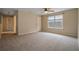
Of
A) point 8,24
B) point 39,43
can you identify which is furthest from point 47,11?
point 8,24

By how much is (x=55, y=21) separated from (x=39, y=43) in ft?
2.43

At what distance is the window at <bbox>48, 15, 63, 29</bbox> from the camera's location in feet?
9.20

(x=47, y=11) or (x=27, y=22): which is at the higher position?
(x=47, y=11)

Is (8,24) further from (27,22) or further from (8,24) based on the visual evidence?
(27,22)

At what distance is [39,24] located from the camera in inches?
112

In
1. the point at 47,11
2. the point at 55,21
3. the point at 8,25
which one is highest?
the point at 47,11

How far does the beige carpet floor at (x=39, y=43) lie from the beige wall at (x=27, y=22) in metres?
0.18

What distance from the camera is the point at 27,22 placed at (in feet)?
9.29

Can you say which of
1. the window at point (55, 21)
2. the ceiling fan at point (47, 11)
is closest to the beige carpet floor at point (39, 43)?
the window at point (55, 21)

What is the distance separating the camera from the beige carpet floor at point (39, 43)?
263cm
